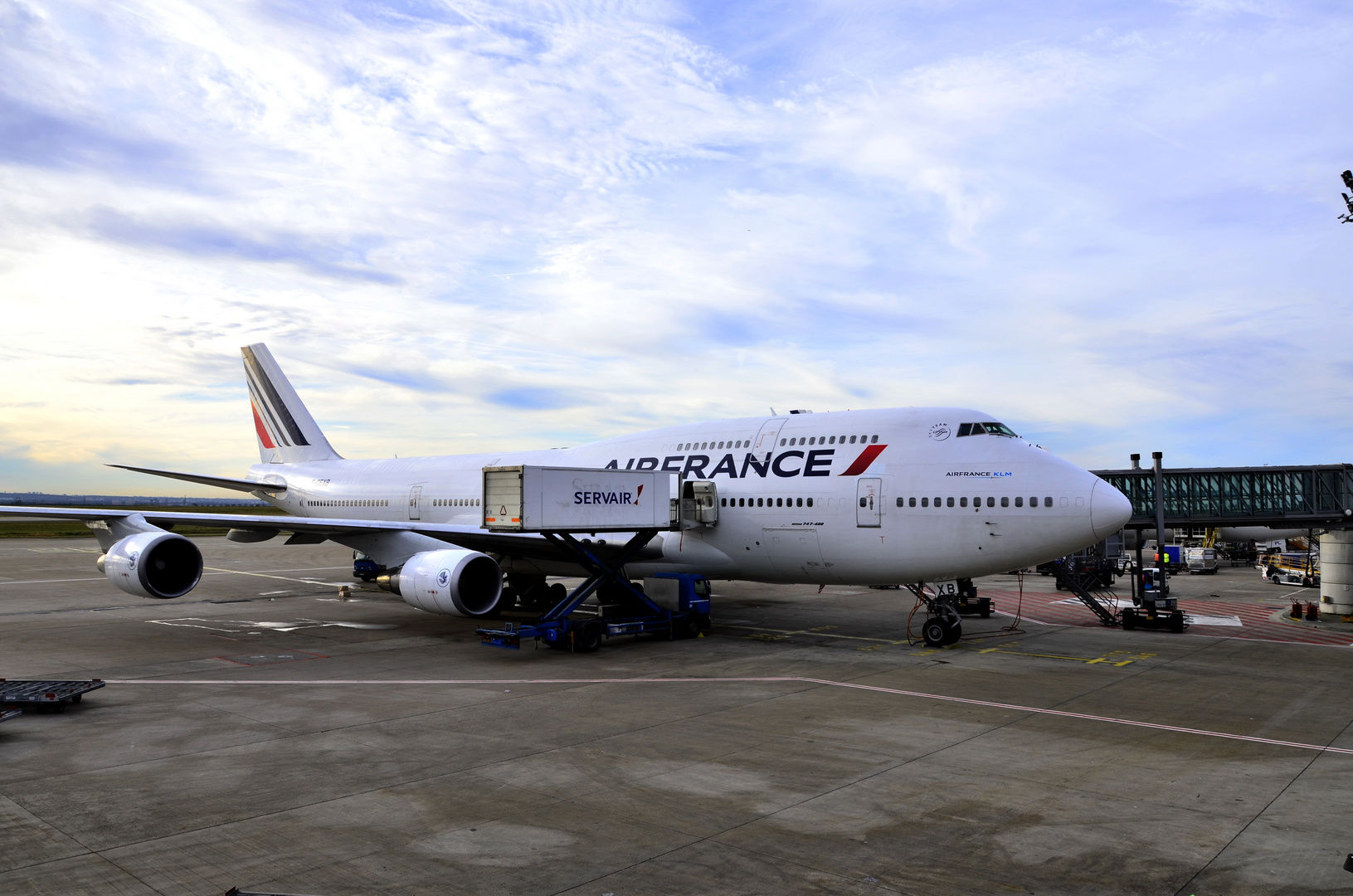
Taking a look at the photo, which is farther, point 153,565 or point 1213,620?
point 1213,620

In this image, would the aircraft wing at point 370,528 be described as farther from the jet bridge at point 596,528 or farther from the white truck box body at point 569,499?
the white truck box body at point 569,499

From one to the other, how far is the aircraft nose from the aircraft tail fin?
28.2m

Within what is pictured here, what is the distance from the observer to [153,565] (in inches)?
759

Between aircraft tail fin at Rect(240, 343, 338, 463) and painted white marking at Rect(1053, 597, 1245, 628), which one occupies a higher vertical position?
aircraft tail fin at Rect(240, 343, 338, 463)

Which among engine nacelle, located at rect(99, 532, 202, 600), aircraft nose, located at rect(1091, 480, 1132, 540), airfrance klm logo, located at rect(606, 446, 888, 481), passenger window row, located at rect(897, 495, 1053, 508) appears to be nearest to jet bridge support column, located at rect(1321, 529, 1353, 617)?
aircraft nose, located at rect(1091, 480, 1132, 540)

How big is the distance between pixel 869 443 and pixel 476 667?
9539 mm

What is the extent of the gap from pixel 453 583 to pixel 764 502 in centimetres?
719

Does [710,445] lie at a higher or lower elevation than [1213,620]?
higher

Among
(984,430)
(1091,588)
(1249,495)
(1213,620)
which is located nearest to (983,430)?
(984,430)

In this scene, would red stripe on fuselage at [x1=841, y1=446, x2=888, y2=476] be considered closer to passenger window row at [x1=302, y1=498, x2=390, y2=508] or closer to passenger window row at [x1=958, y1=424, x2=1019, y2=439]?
passenger window row at [x1=958, y1=424, x2=1019, y2=439]

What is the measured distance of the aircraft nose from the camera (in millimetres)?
16906

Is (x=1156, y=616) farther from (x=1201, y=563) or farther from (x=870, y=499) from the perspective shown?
(x=1201, y=563)

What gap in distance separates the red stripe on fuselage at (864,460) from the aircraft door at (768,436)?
230 centimetres

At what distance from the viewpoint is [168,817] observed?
8336 millimetres
